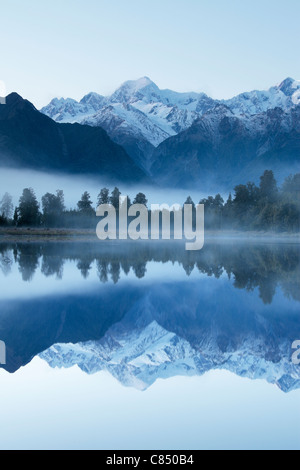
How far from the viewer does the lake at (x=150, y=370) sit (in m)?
8.22

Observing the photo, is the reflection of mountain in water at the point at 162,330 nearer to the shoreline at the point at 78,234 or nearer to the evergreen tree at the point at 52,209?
the shoreline at the point at 78,234

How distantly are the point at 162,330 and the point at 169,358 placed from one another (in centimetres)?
321

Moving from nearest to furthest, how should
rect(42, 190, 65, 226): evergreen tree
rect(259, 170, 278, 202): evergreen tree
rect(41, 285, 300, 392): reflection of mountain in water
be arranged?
rect(41, 285, 300, 392): reflection of mountain in water → rect(42, 190, 65, 226): evergreen tree → rect(259, 170, 278, 202): evergreen tree

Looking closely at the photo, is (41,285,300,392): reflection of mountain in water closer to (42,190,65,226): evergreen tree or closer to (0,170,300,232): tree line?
(0,170,300,232): tree line

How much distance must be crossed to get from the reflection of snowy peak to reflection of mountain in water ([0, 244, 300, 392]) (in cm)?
2

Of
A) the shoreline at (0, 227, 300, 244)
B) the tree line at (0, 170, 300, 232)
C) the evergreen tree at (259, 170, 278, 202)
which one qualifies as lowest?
the shoreline at (0, 227, 300, 244)

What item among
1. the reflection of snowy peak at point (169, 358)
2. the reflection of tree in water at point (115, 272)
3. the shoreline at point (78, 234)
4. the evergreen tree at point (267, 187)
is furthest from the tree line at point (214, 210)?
the reflection of snowy peak at point (169, 358)

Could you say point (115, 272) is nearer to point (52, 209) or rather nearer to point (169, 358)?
point (169, 358)

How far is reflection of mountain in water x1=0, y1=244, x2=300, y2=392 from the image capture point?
11672 millimetres

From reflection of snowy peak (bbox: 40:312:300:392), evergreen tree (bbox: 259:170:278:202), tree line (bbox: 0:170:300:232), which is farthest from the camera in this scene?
evergreen tree (bbox: 259:170:278:202)

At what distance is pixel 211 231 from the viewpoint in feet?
459

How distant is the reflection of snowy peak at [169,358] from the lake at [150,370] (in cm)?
3

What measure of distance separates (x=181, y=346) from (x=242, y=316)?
13.6 feet

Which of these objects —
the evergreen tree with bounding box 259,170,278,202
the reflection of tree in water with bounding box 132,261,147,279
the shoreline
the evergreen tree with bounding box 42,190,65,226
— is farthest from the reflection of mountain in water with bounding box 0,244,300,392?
the evergreen tree with bounding box 259,170,278,202
